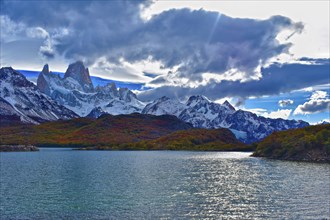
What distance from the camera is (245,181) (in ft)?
346

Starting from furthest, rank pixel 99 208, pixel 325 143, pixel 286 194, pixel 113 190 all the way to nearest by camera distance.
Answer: pixel 325 143, pixel 113 190, pixel 286 194, pixel 99 208

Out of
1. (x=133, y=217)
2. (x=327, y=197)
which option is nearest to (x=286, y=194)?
(x=327, y=197)

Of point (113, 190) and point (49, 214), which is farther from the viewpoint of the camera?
point (113, 190)

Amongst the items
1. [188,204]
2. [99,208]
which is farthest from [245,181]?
[99,208]

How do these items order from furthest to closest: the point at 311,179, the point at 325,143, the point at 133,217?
the point at 325,143, the point at 311,179, the point at 133,217

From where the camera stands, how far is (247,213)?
2447 inches

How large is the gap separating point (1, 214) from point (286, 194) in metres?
53.8

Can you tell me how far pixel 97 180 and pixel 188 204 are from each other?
44455 millimetres

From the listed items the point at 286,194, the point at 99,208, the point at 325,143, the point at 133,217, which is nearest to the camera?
the point at 133,217

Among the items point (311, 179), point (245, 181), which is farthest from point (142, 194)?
point (311, 179)

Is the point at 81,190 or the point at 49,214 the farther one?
the point at 81,190

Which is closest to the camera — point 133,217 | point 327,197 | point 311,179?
point 133,217

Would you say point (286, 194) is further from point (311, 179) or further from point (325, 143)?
point (325, 143)

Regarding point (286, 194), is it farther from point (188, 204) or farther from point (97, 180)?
point (97, 180)
